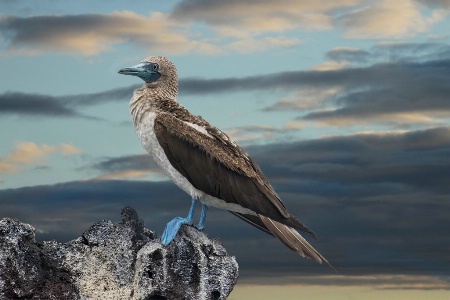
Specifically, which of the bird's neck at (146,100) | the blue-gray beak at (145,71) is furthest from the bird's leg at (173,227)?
the blue-gray beak at (145,71)

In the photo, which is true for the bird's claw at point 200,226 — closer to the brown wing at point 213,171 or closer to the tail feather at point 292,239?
the brown wing at point 213,171

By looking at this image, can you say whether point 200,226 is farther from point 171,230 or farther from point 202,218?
point 171,230

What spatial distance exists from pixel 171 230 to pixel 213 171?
1.11 meters

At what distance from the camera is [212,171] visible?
35.1 ft

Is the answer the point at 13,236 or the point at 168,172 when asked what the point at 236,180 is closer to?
the point at 168,172

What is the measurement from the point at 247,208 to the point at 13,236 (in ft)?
9.97

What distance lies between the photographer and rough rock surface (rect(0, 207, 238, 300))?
9773mm

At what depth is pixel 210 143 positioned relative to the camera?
1083 centimetres

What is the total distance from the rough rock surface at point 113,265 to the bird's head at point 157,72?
200 centimetres

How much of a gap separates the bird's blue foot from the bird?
0.25 m

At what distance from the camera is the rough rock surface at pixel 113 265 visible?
9.77m

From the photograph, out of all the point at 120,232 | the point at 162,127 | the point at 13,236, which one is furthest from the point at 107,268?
the point at 162,127

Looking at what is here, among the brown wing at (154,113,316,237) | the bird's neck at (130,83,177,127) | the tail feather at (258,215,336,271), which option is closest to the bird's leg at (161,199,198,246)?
the brown wing at (154,113,316,237)

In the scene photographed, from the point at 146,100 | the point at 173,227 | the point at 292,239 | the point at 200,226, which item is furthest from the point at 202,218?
the point at 146,100
